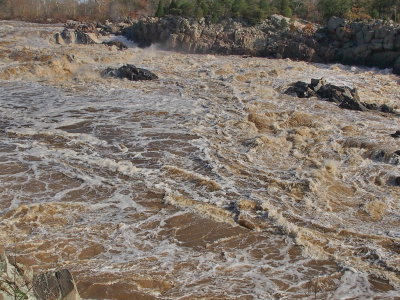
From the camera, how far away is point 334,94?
14.9m

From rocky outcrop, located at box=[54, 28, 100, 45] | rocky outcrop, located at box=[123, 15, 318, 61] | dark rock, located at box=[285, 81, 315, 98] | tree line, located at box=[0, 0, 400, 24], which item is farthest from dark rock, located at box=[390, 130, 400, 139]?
rocky outcrop, located at box=[54, 28, 100, 45]

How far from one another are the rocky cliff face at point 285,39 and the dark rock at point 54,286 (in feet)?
64.6

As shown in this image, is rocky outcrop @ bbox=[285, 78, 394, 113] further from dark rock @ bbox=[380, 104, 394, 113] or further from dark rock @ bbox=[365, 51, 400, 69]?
dark rock @ bbox=[365, 51, 400, 69]

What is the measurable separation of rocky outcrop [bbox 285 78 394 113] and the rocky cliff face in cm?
665

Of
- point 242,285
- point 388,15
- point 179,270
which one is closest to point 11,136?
point 179,270

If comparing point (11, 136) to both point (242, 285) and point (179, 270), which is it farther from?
point (242, 285)

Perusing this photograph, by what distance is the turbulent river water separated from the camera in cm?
584

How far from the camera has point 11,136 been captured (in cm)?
1052

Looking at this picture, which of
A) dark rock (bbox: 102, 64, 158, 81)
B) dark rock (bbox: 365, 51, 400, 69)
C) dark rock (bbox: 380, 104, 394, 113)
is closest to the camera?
dark rock (bbox: 380, 104, 394, 113)

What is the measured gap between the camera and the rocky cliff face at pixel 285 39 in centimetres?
2134

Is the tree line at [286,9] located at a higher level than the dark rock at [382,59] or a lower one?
higher

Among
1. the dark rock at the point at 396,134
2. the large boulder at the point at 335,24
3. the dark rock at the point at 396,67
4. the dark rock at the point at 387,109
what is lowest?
the dark rock at the point at 396,134

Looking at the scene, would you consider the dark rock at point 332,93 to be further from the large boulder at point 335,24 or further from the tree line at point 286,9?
the tree line at point 286,9

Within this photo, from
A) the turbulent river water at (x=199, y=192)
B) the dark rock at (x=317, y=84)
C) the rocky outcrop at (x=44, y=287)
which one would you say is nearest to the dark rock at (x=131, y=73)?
the turbulent river water at (x=199, y=192)
